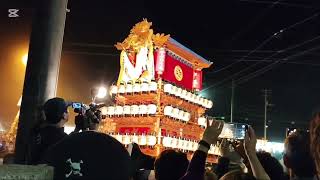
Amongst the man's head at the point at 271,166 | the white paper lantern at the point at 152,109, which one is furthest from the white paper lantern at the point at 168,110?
the man's head at the point at 271,166

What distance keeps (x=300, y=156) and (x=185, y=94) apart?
11.6 m

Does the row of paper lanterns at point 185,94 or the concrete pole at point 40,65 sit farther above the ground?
the row of paper lanterns at point 185,94

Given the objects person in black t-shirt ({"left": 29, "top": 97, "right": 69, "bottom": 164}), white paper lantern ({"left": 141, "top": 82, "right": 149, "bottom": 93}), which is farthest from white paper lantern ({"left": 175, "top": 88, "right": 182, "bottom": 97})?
person in black t-shirt ({"left": 29, "top": 97, "right": 69, "bottom": 164})

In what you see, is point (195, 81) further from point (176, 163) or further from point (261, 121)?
point (261, 121)

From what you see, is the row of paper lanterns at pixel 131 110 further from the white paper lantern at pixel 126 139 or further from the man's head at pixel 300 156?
the man's head at pixel 300 156

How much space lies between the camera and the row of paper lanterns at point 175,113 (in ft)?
43.7

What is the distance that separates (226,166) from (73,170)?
10.9 ft

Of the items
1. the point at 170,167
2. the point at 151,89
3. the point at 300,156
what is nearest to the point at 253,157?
the point at 300,156

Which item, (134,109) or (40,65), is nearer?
(40,65)

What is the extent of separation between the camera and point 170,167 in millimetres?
3455

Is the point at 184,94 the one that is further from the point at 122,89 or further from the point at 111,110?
the point at 111,110

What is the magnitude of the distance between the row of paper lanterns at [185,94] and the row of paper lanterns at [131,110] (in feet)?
2.56

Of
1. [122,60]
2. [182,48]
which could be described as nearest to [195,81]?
[182,48]

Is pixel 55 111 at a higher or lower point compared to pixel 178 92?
lower
